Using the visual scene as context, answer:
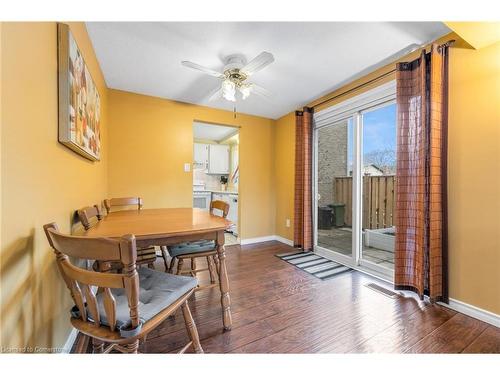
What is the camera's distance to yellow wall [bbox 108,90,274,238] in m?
2.83

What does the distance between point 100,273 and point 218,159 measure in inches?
185

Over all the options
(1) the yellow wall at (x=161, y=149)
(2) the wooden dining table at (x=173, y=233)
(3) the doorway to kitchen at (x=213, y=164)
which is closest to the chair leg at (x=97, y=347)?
(2) the wooden dining table at (x=173, y=233)

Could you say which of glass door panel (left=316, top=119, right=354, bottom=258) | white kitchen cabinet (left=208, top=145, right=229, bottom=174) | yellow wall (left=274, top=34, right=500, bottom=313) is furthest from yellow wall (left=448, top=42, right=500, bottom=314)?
white kitchen cabinet (left=208, top=145, right=229, bottom=174)

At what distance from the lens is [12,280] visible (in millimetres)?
789

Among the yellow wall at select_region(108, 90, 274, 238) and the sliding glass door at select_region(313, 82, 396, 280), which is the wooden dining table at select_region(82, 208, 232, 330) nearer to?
the yellow wall at select_region(108, 90, 274, 238)

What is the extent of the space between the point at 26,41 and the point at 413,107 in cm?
255

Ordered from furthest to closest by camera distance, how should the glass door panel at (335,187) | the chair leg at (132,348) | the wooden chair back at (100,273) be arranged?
the glass door panel at (335,187)
the chair leg at (132,348)
the wooden chair back at (100,273)

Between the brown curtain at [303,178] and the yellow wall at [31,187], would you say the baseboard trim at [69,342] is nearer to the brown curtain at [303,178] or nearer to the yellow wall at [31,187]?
the yellow wall at [31,187]

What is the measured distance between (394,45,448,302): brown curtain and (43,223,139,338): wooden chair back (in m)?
2.09

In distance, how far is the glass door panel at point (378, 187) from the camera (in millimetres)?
2398

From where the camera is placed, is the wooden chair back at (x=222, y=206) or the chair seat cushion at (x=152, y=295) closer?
the chair seat cushion at (x=152, y=295)

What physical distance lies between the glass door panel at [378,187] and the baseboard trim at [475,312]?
62 cm

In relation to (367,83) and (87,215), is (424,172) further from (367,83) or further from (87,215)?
(87,215)

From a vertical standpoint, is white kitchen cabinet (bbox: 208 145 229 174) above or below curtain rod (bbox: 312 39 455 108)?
below
